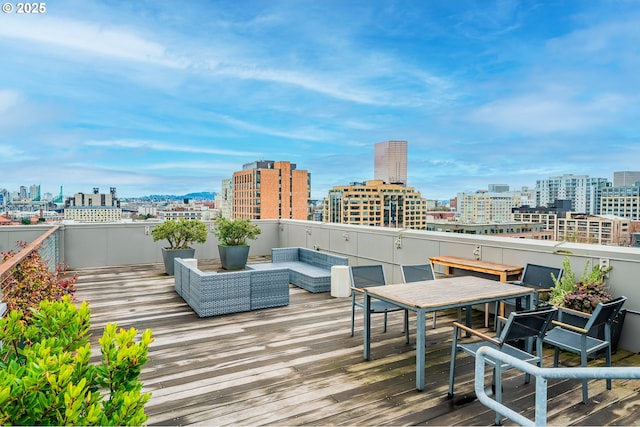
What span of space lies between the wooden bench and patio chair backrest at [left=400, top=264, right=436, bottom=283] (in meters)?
0.83

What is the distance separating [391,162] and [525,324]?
415 inches

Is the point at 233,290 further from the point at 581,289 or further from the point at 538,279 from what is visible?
the point at 581,289

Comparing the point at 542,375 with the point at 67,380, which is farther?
the point at 542,375

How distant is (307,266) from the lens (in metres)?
8.31

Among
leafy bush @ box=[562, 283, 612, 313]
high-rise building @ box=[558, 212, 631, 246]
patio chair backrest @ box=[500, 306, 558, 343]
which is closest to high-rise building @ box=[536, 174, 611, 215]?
high-rise building @ box=[558, 212, 631, 246]

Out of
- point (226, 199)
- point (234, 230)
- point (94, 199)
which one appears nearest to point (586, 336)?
point (234, 230)

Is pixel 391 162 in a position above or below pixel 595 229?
above

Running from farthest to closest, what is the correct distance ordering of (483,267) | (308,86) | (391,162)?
(308,86) → (391,162) → (483,267)

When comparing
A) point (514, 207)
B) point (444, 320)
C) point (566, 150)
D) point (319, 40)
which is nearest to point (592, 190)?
point (514, 207)

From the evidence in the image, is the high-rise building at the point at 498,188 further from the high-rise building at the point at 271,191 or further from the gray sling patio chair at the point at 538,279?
the gray sling patio chair at the point at 538,279

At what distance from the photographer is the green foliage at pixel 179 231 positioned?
9.00 m

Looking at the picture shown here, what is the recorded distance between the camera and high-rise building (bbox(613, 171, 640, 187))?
778 cm

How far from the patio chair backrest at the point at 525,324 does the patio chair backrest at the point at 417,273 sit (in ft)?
6.29

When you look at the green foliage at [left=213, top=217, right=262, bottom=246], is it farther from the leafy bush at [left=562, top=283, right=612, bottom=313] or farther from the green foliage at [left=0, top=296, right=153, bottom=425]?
the green foliage at [left=0, top=296, right=153, bottom=425]
